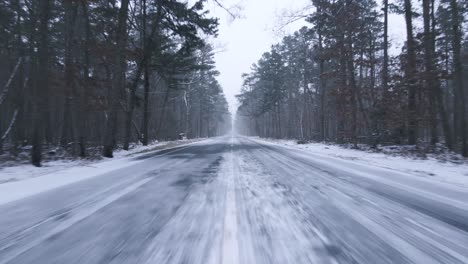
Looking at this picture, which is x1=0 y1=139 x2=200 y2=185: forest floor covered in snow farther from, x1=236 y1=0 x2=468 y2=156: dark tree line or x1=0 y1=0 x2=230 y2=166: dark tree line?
x1=236 y1=0 x2=468 y2=156: dark tree line

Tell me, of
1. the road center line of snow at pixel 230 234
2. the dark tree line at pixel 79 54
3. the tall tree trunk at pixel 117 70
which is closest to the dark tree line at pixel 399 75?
the dark tree line at pixel 79 54

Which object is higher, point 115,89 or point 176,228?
point 115,89

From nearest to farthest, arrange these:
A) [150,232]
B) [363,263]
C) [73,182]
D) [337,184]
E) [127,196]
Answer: [363,263] → [150,232] → [127,196] → [337,184] → [73,182]

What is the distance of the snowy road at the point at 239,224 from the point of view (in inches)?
92.7

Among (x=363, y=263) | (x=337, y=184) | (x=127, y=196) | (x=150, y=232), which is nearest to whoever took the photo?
(x=363, y=263)

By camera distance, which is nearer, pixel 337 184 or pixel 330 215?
pixel 330 215

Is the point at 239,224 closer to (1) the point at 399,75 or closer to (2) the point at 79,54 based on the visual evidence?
(1) the point at 399,75

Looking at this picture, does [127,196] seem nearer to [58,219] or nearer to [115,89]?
[58,219]

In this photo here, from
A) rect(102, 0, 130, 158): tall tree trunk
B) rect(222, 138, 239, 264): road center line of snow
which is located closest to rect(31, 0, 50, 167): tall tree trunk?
rect(102, 0, 130, 158): tall tree trunk

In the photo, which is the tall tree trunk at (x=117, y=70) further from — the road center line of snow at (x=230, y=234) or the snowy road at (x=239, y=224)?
the road center line of snow at (x=230, y=234)

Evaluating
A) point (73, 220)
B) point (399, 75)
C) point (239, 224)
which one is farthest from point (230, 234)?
point (399, 75)

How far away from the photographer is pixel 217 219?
3.32 metres

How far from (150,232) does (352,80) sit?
660 inches

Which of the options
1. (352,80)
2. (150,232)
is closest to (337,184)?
(150,232)
